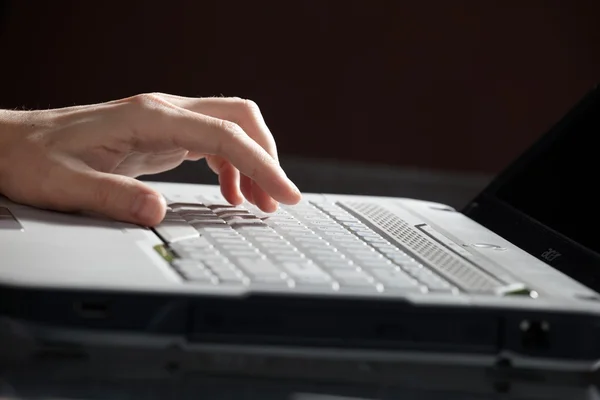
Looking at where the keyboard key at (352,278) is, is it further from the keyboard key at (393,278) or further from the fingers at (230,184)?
the fingers at (230,184)

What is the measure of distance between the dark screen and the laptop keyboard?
0.63 feet

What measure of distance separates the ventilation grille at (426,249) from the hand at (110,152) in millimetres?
99

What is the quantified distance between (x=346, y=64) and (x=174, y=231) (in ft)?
6.16

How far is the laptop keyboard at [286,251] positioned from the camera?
2.02 feet

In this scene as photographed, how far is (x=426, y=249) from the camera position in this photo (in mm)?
791

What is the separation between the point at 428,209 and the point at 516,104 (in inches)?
64.5

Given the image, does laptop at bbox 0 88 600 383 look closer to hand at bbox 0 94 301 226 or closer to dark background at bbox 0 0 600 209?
hand at bbox 0 94 301 226

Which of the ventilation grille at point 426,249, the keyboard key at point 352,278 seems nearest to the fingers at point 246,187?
the ventilation grille at point 426,249

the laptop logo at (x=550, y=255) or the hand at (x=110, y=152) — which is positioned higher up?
the hand at (x=110, y=152)

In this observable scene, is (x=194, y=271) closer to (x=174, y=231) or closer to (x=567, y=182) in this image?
(x=174, y=231)

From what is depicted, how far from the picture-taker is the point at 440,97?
2615mm

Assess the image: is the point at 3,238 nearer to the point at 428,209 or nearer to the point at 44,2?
the point at 428,209

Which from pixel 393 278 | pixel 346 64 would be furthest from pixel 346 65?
pixel 393 278

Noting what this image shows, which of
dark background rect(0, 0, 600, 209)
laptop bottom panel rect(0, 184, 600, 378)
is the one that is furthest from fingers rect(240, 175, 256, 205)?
dark background rect(0, 0, 600, 209)
